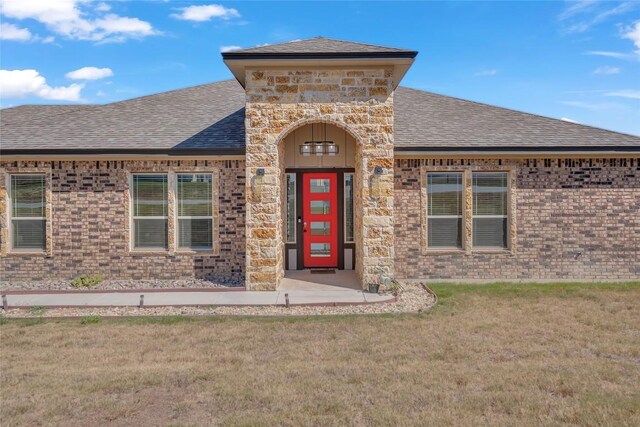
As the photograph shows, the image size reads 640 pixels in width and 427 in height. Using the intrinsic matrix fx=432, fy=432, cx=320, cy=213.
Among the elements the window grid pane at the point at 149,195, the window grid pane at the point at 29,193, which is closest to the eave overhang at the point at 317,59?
the window grid pane at the point at 149,195

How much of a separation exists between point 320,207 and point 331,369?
6847mm

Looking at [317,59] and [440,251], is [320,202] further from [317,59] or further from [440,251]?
[317,59]

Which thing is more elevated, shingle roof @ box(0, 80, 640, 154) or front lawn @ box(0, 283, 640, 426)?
shingle roof @ box(0, 80, 640, 154)

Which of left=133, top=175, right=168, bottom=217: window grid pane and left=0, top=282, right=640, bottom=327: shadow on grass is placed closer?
left=0, top=282, right=640, bottom=327: shadow on grass

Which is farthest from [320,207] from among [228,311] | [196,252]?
[228,311]

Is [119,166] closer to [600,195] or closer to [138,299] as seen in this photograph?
[138,299]

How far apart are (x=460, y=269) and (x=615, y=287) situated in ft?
10.8

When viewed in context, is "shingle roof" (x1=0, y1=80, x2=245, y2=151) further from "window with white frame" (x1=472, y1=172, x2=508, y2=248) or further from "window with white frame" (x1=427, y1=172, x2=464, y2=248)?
"window with white frame" (x1=472, y1=172, x2=508, y2=248)

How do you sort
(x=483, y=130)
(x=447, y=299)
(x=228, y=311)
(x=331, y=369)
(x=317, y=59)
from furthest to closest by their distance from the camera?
(x=483, y=130), (x=317, y=59), (x=447, y=299), (x=228, y=311), (x=331, y=369)

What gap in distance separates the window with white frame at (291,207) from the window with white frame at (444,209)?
11.5ft

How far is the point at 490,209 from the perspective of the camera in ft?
34.9

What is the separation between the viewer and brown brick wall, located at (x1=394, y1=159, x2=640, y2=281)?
1047 cm

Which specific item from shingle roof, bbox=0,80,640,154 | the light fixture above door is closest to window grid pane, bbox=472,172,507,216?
shingle roof, bbox=0,80,640,154

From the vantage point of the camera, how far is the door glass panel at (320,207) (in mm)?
11555
